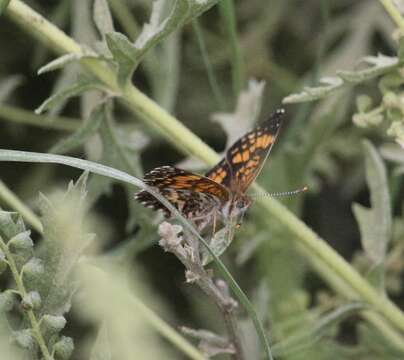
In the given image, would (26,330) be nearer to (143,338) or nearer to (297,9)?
(143,338)

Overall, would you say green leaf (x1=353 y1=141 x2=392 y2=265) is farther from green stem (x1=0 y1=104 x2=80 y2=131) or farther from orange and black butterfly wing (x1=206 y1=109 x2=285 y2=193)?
green stem (x1=0 y1=104 x2=80 y2=131)

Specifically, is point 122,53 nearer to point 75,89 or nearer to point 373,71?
point 75,89

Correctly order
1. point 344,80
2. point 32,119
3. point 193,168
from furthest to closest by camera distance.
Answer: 1. point 32,119
2. point 193,168
3. point 344,80

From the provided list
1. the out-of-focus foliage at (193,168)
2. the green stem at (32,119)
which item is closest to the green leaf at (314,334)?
the out-of-focus foliage at (193,168)

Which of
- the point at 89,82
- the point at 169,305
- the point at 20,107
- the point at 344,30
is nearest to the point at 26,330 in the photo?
the point at 89,82

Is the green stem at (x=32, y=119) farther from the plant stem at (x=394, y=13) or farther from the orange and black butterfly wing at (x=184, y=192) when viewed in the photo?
the plant stem at (x=394, y=13)

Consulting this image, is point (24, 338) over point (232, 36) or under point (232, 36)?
under

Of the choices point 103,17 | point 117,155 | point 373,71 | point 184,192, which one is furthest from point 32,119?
point 373,71
